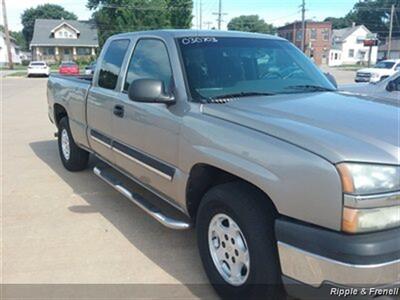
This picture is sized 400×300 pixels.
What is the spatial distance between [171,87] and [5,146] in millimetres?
6162

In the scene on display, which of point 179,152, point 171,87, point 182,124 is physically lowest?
point 179,152

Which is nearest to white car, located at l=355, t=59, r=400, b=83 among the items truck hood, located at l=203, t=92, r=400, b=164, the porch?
truck hood, located at l=203, t=92, r=400, b=164

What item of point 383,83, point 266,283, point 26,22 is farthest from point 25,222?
point 26,22

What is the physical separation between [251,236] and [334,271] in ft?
1.89

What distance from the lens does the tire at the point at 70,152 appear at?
632cm

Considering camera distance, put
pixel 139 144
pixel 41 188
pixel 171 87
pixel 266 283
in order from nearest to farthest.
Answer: pixel 266 283 → pixel 171 87 → pixel 139 144 → pixel 41 188

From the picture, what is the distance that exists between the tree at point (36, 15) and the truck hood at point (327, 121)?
11123cm

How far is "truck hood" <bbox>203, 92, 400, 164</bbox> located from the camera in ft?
7.63

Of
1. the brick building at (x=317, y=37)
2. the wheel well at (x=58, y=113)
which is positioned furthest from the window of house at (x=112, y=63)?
the brick building at (x=317, y=37)

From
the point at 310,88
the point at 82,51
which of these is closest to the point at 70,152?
the point at 310,88

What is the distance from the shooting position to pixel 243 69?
3.75 m

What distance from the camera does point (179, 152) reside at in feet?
11.2

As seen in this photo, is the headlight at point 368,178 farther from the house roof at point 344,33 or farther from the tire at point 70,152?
the house roof at point 344,33

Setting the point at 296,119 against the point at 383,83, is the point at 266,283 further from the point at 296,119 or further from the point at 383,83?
the point at 383,83
